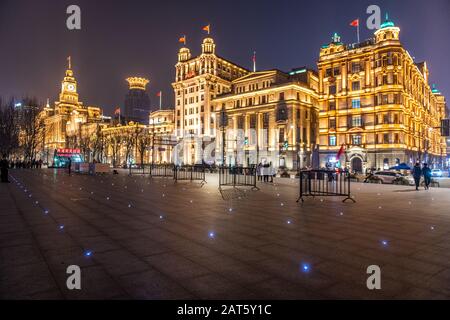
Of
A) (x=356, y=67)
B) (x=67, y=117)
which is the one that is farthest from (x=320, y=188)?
(x=67, y=117)

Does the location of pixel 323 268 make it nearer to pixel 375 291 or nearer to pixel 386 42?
pixel 375 291

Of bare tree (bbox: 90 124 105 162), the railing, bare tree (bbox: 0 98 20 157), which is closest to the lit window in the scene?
the railing

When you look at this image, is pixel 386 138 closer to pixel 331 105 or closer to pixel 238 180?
pixel 331 105

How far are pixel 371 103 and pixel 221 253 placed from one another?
58.7 m

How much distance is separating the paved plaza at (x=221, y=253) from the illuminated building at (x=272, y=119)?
54.5 metres

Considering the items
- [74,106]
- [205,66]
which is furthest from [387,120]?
[74,106]

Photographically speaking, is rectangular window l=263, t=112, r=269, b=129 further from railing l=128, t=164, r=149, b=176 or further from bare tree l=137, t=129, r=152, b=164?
railing l=128, t=164, r=149, b=176

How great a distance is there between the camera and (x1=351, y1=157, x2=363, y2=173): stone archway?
56.6m

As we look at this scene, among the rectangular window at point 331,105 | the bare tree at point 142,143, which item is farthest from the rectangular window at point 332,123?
the bare tree at point 142,143

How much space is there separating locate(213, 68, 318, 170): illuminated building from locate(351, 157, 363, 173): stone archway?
12.0 metres

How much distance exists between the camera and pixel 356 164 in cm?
5750

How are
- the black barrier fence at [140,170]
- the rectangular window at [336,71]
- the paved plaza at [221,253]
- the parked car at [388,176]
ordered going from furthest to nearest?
the rectangular window at [336,71] < the black barrier fence at [140,170] < the parked car at [388,176] < the paved plaza at [221,253]

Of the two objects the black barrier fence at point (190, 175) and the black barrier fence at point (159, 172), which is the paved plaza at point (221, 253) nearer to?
the black barrier fence at point (190, 175)

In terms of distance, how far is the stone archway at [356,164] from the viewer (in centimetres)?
5661
